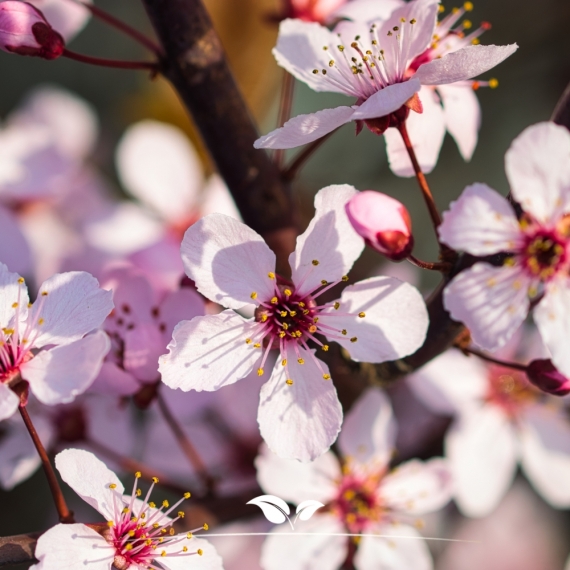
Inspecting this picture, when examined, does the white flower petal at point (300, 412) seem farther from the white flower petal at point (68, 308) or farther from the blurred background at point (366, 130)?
the blurred background at point (366, 130)

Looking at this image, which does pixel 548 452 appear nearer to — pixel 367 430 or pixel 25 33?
pixel 367 430

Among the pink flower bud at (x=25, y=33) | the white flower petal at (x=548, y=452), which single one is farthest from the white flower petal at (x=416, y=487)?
the pink flower bud at (x=25, y=33)

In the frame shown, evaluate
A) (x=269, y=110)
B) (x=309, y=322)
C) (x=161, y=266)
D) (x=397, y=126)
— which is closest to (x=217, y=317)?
(x=309, y=322)

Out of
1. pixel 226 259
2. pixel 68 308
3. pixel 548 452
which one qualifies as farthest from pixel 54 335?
pixel 548 452

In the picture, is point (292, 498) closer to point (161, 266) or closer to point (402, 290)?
point (402, 290)

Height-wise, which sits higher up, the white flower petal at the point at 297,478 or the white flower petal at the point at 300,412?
the white flower petal at the point at 300,412

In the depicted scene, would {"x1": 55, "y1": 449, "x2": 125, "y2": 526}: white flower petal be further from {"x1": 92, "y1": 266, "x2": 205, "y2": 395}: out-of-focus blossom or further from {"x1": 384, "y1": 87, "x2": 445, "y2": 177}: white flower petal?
{"x1": 384, "y1": 87, "x2": 445, "y2": 177}: white flower petal
